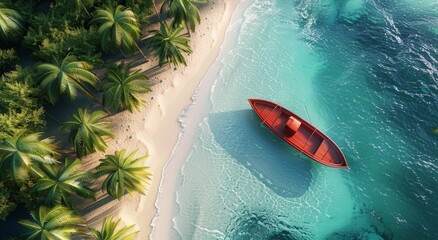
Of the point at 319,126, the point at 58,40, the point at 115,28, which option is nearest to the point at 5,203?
the point at 58,40

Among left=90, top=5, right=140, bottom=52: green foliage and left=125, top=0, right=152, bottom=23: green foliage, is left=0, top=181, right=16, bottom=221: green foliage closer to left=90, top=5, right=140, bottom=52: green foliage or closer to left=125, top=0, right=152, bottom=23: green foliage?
left=90, top=5, right=140, bottom=52: green foliage

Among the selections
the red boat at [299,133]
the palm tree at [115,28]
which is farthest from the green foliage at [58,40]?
the red boat at [299,133]

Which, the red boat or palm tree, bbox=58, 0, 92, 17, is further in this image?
palm tree, bbox=58, 0, 92, 17

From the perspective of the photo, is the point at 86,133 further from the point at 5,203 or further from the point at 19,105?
the point at 5,203

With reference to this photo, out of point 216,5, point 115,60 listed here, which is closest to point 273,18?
point 216,5

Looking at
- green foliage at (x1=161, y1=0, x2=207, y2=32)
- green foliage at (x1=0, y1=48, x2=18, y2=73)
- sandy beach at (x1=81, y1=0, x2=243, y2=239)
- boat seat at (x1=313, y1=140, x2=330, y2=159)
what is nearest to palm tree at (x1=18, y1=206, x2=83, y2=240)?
sandy beach at (x1=81, y1=0, x2=243, y2=239)

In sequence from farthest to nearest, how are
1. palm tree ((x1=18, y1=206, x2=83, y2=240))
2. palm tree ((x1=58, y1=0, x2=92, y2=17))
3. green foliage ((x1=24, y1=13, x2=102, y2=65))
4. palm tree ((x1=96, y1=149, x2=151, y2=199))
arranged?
palm tree ((x1=58, y1=0, x2=92, y2=17)) → green foliage ((x1=24, y1=13, x2=102, y2=65)) → palm tree ((x1=96, y1=149, x2=151, y2=199)) → palm tree ((x1=18, y1=206, x2=83, y2=240))

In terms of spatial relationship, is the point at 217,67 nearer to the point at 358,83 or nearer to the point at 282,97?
the point at 282,97
